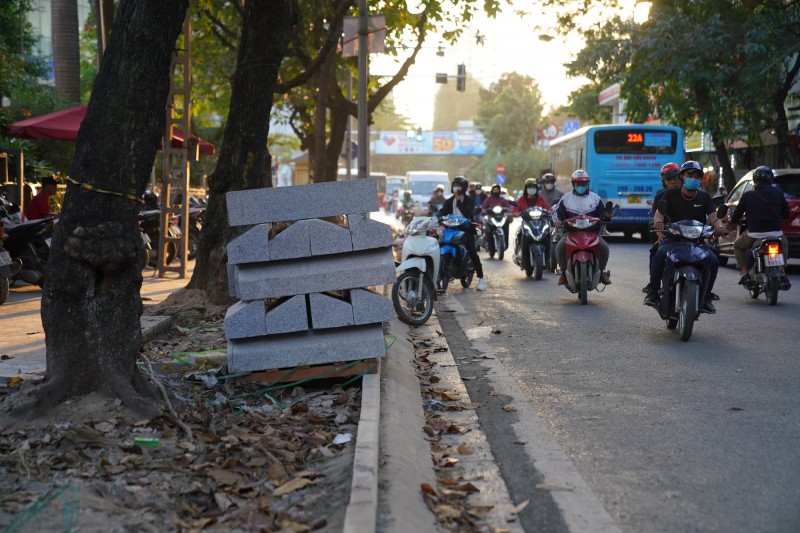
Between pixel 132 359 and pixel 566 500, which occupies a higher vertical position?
pixel 132 359

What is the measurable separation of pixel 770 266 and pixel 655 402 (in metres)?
6.69

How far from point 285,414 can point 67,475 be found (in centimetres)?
183

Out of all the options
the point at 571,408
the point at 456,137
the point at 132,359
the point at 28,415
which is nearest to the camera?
the point at 28,415

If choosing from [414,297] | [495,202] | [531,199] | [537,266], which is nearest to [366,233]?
[414,297]

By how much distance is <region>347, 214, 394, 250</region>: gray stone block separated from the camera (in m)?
7.73

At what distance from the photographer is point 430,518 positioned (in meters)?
4.89

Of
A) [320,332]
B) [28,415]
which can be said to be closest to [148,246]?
[320,332]

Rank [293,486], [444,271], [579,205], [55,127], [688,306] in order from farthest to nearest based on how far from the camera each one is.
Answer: [55,127] → [444,271] → [579,205] → [688,306] → [293,486]

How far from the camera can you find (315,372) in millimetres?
7531

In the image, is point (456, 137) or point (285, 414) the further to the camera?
point (456, 137)

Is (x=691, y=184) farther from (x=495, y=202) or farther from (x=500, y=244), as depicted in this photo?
(x=500, y=244)

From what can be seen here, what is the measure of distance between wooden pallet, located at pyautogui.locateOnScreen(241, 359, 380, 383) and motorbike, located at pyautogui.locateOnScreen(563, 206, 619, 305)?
6.98 m

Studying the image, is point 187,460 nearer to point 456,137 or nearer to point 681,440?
point 681,440

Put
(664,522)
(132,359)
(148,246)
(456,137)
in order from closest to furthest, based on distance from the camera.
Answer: (664,522) → (132,359) → (148,246) → (456,137)
